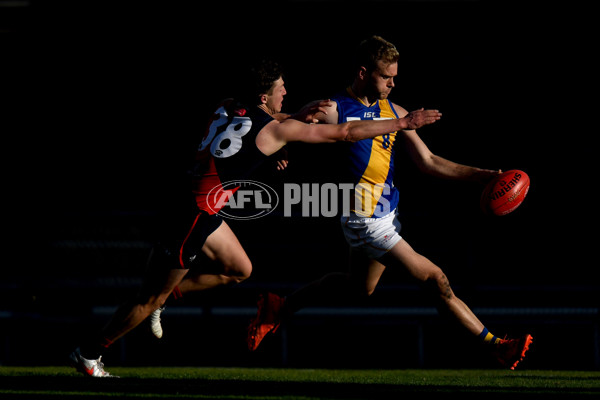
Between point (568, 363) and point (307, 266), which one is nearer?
point (568, 363)

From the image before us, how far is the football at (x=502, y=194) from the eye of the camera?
6.30 m

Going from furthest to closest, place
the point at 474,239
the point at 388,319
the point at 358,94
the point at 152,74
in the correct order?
1. the point at 152,74
2. the point at 474,239
3. the point at 388,319
4. the point at 358,94

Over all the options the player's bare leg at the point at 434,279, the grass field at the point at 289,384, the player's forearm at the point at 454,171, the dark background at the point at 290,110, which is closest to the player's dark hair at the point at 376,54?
the player's forearm at the point at 454,171

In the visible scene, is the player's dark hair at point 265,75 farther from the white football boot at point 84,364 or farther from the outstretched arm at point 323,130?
the white football boot at point 84,364

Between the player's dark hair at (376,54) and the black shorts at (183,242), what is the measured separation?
5.15 feet

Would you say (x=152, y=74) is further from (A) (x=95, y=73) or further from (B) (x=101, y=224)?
(B) (x=101, y=224)

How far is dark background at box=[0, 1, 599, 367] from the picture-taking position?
10.1 meters

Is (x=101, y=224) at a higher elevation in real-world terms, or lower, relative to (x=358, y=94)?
lower

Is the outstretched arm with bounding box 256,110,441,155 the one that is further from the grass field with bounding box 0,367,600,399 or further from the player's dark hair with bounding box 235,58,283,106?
the grass field with bounding box 0,367,600,399

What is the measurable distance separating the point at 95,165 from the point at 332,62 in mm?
3158

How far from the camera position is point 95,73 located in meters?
11.0

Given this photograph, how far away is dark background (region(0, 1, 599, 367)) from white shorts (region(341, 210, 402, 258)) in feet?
9.92

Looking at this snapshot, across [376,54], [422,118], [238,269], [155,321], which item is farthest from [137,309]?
[376,54]

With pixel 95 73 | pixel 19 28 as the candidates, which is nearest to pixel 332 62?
pixel 95 73
